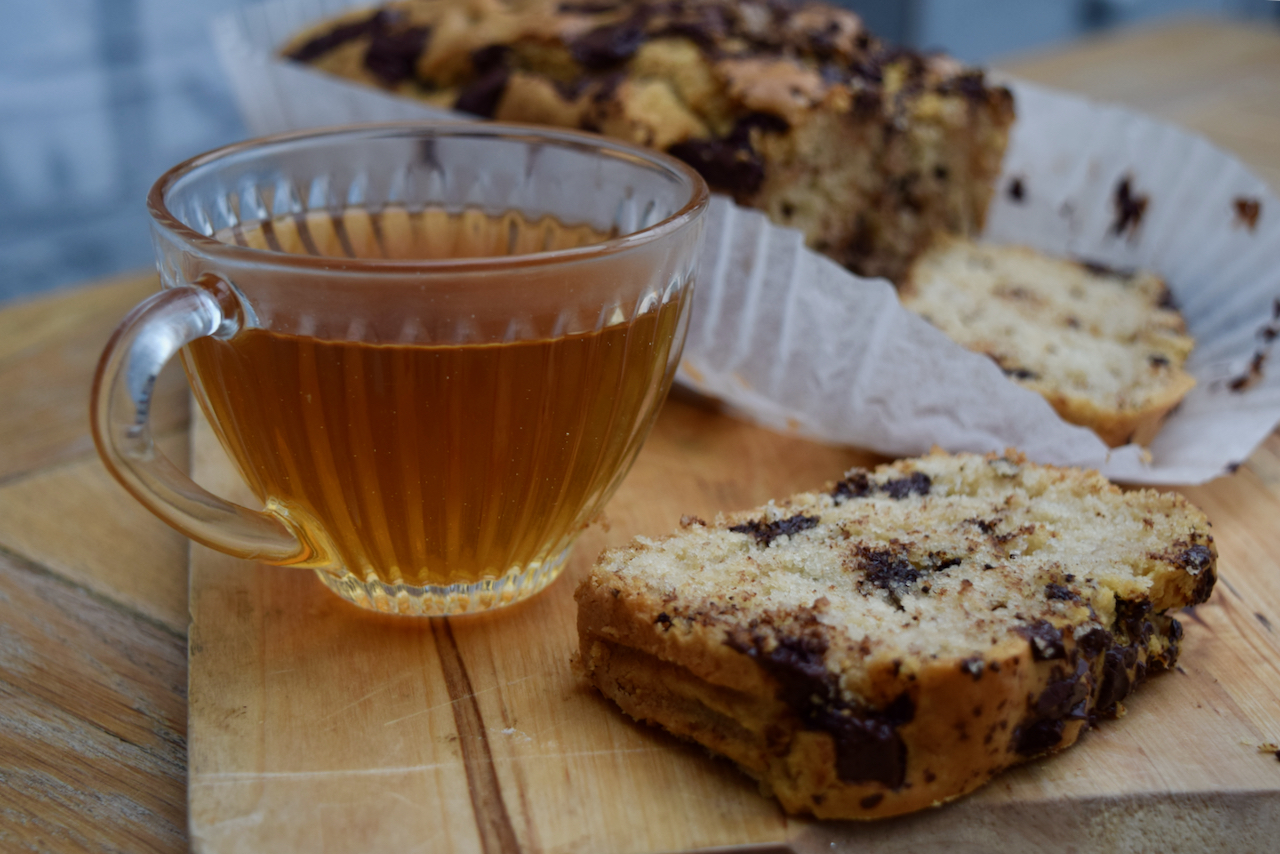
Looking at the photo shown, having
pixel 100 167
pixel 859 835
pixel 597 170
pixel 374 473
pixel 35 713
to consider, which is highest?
pixel 597 170

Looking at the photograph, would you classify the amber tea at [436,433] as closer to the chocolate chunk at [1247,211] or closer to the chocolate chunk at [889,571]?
the chocolate chunk at [889,571]

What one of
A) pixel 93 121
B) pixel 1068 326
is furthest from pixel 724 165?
pixel 93 121

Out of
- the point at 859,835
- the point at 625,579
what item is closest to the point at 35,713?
the point at 625,579

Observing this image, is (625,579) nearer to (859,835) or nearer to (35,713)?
(859,835)

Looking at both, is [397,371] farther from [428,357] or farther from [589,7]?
[589,7]

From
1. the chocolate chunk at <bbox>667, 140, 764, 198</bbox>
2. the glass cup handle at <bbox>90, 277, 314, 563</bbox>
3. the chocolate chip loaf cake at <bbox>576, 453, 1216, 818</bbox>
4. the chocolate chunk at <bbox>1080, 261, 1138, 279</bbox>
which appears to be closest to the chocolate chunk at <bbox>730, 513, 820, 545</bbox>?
the chocolate chip loaf cake at <bbox>576, 453, 1216, 818</bbox>

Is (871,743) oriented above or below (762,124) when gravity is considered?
below
